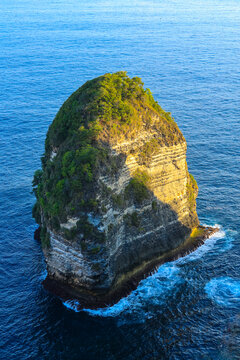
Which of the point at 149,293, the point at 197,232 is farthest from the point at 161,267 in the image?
the point at 197,232

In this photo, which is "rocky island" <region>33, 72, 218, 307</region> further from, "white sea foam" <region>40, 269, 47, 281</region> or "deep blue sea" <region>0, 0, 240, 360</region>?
"deep blue sea" <region>0, 0, 240, 360</region>

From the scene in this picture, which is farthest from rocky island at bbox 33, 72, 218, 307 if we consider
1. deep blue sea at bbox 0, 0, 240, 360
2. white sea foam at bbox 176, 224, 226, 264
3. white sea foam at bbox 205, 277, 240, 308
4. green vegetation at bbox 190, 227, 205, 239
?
white sea foam at bbox 205, 277, 240, 308

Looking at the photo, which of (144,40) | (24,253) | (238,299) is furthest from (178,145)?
(144,40)

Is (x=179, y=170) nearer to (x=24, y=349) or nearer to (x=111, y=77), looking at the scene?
(x=111, y=77)

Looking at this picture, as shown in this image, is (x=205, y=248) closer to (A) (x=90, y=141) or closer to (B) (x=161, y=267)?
(B) (x=161, y=267)

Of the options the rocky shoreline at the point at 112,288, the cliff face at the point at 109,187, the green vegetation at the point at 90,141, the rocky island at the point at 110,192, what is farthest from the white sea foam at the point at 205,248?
the green vegetation at the point at 90,141

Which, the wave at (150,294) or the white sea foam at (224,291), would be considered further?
the white sea foam at (224,291)

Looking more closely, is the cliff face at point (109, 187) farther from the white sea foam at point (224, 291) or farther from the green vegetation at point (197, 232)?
the white sea foam at point (224, 291)
